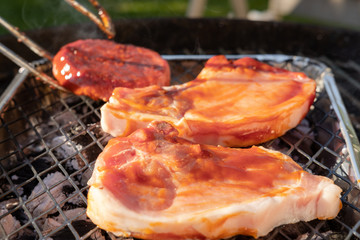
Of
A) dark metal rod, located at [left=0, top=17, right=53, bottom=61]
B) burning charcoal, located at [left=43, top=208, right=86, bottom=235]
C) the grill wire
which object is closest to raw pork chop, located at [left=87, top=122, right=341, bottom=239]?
the grill wire

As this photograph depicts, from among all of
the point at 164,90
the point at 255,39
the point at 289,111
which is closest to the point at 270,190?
the point at 289,111

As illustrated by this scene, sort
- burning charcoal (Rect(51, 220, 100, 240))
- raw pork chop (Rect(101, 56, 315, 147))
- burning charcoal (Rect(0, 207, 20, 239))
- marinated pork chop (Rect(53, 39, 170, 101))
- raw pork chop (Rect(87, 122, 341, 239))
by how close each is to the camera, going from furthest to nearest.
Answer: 1. marinated pork chop (Rect(53, 39, 170, 101))
2. raw pork chop (Rect(101, 56, 315, 147))
3. burning charcoal (Rect(0, 207, 20, 239))
4. burning charcoal (Rect(51, 220, 100, 240))
5. raw pork chop (Rect(87, 122, 341, 239))

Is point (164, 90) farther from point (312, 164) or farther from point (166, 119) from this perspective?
point (312, 164)

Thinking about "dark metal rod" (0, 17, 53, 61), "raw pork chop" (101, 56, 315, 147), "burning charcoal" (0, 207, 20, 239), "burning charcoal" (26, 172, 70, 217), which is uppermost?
"dark metal rod" (0, 17, 53, 61)

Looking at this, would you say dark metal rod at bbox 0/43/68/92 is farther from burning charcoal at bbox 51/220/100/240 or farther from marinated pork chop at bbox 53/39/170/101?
burning charcoal at bbox 51/220/100/240

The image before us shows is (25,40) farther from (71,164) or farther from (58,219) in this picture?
(58,219)

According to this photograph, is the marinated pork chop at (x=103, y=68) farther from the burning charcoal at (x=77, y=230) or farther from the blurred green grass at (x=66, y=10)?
the blurred green grass at (x=66, y=10)

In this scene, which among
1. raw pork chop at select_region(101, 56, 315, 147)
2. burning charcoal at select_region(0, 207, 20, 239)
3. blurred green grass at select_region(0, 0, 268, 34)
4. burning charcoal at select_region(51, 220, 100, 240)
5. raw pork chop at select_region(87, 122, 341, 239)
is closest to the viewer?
raw pork chop at select_region(87, 122, 341, 239)
